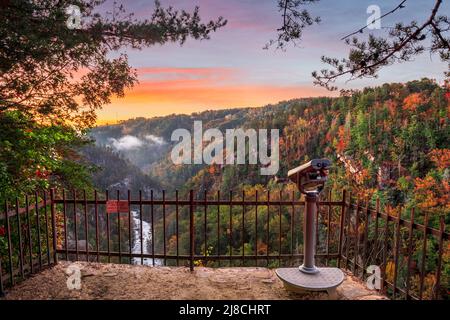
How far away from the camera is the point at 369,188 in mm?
41406

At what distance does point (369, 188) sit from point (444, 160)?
29.4 ft

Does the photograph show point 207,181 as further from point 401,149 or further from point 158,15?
point 158,15

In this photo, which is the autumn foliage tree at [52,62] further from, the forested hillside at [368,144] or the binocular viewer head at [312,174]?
the forested hillside at [368,144]

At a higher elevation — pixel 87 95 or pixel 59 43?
pixel 59 43

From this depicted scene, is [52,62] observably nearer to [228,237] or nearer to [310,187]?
[310,187]

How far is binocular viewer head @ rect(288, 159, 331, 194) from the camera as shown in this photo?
13.4ft

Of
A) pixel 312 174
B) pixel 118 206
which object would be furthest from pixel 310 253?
pixel 118 206

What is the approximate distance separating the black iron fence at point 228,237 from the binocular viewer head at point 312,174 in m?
0.87

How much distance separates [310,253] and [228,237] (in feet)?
97.4

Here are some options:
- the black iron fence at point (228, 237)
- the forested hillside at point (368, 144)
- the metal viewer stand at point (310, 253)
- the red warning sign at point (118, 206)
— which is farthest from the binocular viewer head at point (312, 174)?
the forested hillside at point (368, 144)

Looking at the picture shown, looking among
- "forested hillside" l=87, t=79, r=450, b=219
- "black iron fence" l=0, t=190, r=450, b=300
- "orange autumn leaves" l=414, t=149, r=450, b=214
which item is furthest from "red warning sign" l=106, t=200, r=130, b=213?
"orange autumn leaves" l=414, t=149, r=450, b=214

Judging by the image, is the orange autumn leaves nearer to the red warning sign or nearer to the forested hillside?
the forested hillside

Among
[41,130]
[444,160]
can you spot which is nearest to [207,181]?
[444,160]
